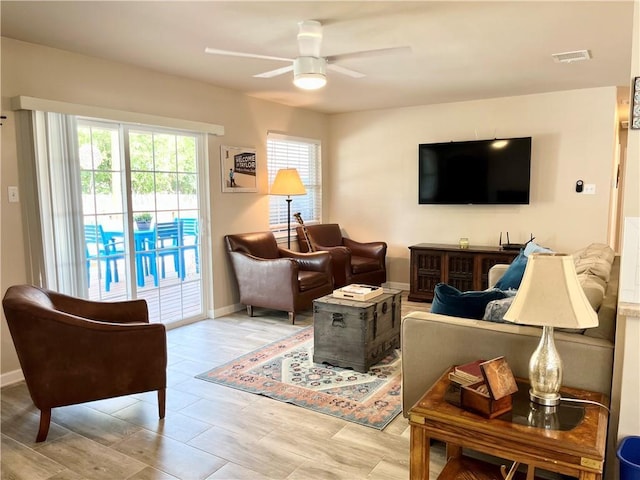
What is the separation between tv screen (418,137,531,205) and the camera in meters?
5.24

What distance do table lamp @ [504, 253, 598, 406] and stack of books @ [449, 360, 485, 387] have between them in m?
0.22

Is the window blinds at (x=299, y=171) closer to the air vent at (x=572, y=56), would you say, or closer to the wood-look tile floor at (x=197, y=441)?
the wood-look tile floor at (x=197, y=441)

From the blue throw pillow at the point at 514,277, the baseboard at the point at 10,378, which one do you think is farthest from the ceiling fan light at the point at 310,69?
the baseboard at the point at 10,378

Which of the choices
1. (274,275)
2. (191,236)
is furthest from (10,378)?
(274,275)

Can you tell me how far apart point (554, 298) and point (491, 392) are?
16.2 inches

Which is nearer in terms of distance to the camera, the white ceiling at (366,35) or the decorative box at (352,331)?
the white ceiling at (366,35)

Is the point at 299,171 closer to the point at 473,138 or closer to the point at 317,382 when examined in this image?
the point at 473,138

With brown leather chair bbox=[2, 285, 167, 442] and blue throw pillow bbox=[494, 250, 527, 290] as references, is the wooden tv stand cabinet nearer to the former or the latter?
blue throw pillow bbox=[494, 250, 527, 290]

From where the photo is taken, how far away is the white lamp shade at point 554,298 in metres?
1.60

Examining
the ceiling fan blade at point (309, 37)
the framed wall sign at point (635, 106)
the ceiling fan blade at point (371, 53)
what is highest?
the ceiling fan blade at point (309, 37)

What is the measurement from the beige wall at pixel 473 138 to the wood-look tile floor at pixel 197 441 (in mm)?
3600

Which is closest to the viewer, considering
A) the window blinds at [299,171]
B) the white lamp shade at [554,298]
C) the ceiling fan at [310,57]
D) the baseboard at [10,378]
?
the white lamp shade at [554,298]

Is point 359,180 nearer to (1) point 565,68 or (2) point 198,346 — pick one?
(1) point 565,68

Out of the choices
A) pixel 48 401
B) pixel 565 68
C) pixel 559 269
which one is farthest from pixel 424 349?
pixel 565 68
